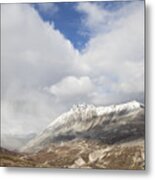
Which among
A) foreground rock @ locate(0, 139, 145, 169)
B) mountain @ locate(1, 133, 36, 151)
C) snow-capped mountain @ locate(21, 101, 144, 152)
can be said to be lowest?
foreground rock @ locate(0, 139, 145, 169)

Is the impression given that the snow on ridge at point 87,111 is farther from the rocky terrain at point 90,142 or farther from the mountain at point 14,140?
the mountain at point 14,140

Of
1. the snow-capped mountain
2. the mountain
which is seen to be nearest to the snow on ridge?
the snow-capped mountain

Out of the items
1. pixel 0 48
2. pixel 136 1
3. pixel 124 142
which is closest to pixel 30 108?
pixel 0 48

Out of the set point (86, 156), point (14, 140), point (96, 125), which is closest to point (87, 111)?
point (96, 125)

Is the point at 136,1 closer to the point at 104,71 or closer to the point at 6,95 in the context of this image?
the point at 104,71

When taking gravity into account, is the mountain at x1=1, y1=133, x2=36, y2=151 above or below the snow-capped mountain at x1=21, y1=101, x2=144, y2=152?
below

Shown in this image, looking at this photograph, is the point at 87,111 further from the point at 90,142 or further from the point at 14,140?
the point at 14,140

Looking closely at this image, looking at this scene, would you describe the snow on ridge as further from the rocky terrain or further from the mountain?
the mountain
